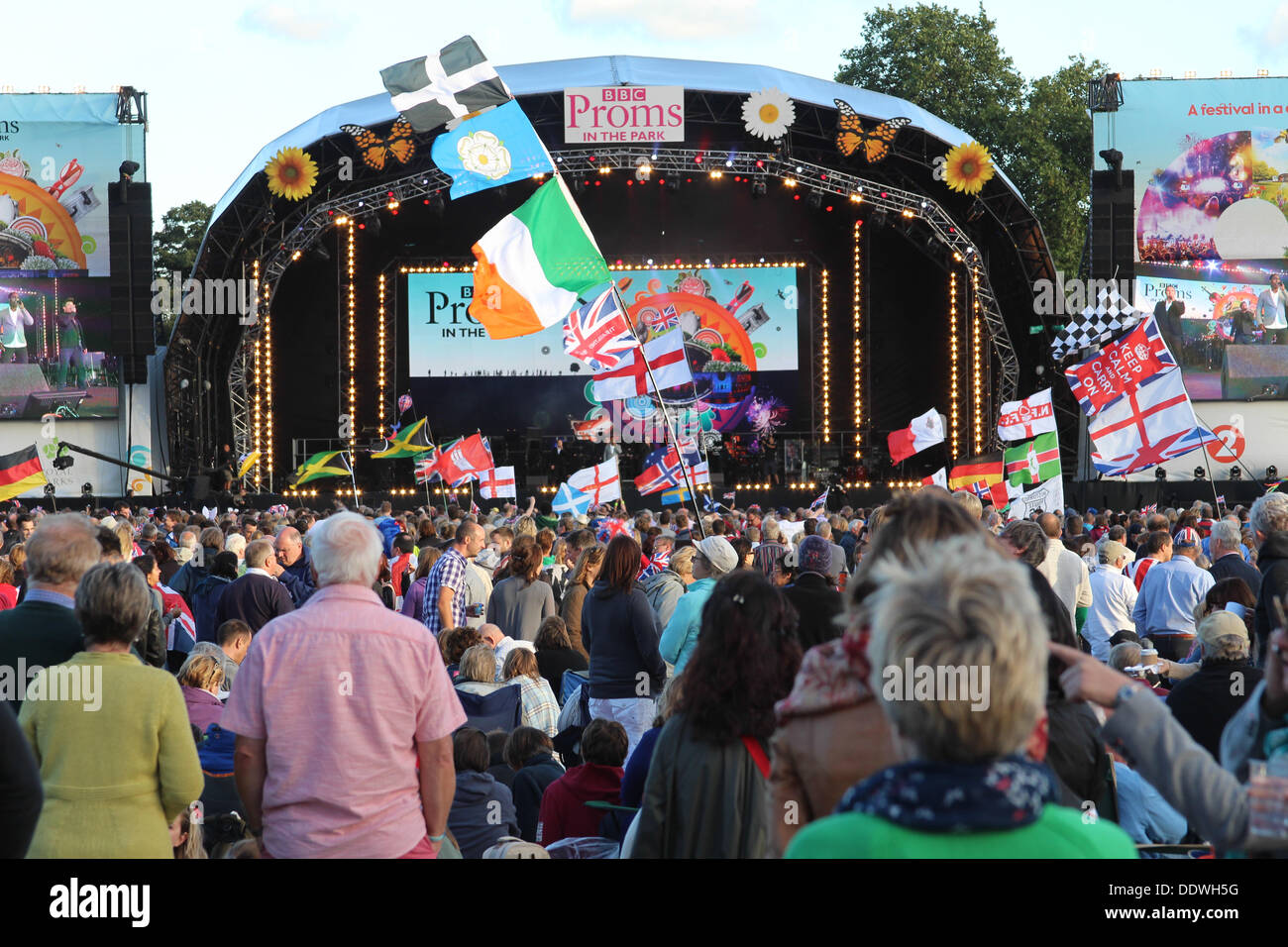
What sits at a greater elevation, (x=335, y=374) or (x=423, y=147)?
(x=423, y=147)

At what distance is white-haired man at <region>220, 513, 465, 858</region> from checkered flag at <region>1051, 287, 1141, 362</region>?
17.8 meters

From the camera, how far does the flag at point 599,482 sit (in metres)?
13.2

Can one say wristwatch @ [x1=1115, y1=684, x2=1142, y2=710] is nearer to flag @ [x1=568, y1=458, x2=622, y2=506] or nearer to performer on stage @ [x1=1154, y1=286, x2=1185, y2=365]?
flag @ [x1=568, y1=458, x2=622, y2=506]

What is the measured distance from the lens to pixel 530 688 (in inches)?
220

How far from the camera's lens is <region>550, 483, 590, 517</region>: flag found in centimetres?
1345

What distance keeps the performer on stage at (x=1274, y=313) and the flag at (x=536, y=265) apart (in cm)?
→ 1656

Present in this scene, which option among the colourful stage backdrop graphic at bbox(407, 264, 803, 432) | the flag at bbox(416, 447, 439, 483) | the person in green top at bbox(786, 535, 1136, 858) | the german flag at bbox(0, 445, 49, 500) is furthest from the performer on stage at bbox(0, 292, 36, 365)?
the person in green top at bbox(786, 535, 1136, 858)

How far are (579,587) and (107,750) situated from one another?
12.7ft
